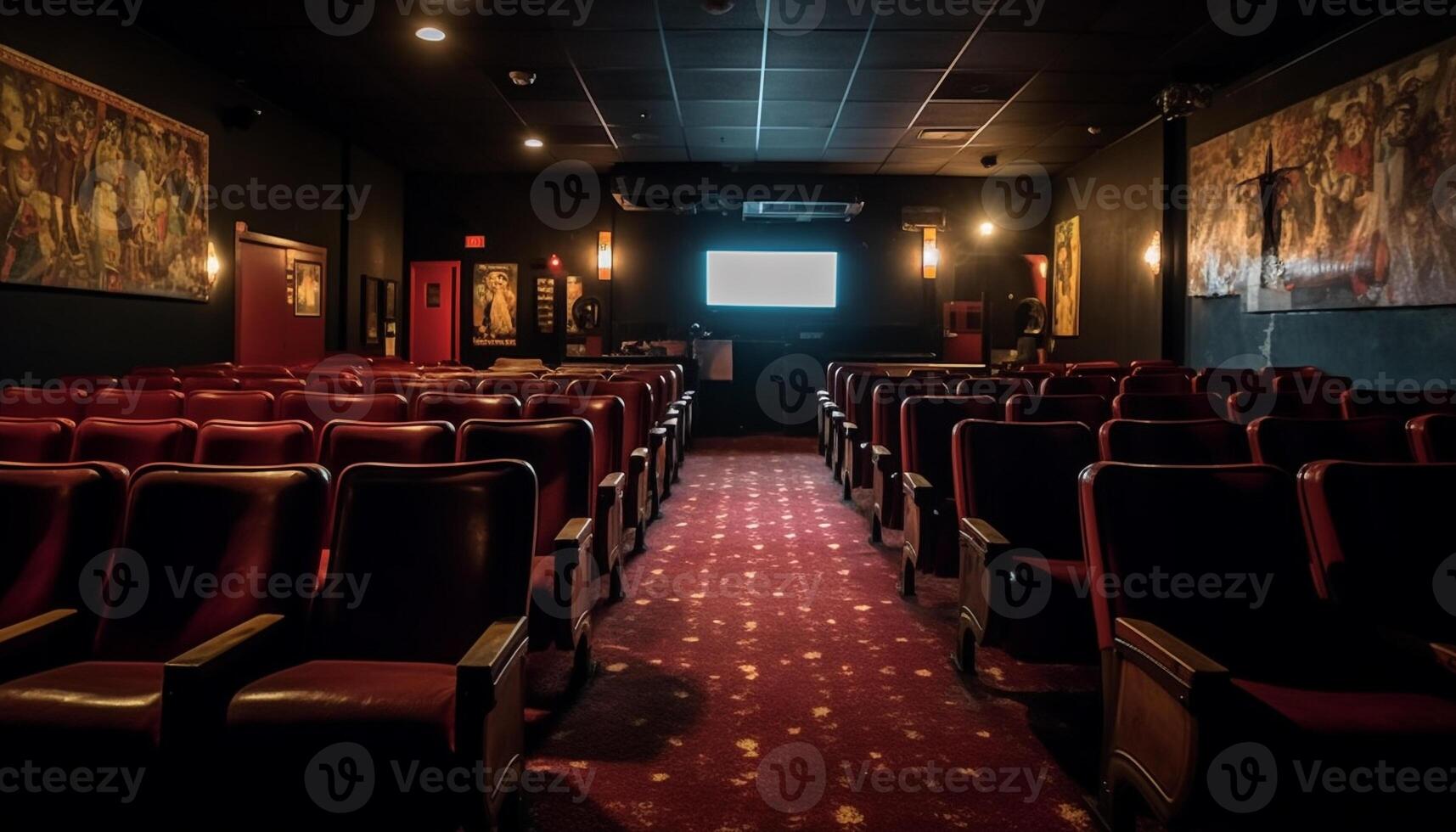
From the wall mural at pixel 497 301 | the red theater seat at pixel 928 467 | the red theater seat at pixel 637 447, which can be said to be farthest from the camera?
the wall mural at pixel 497 301

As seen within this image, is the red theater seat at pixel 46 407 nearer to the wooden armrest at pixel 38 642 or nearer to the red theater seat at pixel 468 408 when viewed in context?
the red theater seat at pixel 468 408

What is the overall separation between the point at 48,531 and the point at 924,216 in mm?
11382

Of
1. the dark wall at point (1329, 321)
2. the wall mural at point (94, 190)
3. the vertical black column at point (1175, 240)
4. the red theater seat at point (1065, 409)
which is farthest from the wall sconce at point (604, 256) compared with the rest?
the red theater seat at point (1065, 409)

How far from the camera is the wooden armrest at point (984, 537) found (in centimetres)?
240

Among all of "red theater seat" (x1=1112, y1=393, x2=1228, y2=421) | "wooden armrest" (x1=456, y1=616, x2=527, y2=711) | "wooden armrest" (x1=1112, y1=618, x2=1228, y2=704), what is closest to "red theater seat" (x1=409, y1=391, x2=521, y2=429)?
"wooden armrest" (x1=456, y1=616, x2=527, y2=711)

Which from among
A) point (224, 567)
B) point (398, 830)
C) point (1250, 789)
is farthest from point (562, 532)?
point (1250, 789)

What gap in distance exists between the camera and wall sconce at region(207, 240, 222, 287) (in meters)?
7.30

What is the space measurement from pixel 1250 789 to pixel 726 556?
2944 millimetres

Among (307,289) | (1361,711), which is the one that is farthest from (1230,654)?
(307,289)

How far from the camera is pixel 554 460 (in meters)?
2.87

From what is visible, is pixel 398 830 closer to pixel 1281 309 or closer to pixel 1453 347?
pixel 1453 347

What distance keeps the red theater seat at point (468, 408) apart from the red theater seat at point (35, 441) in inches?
47.2

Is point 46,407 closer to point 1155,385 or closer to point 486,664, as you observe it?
point 486,664

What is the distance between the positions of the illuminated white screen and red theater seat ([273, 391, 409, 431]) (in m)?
9.01
